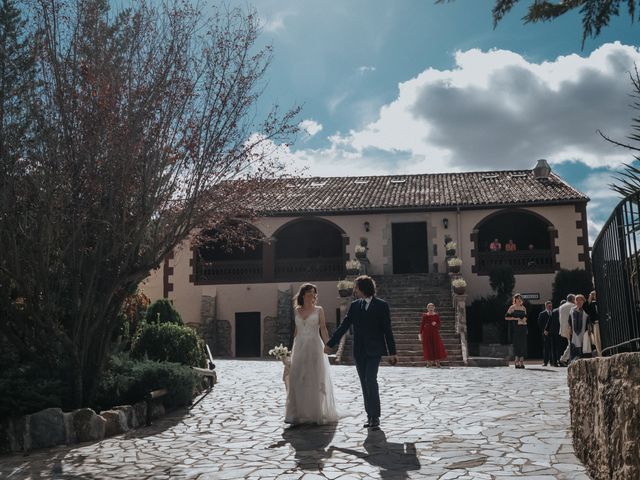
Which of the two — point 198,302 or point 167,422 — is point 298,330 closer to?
point 167,422

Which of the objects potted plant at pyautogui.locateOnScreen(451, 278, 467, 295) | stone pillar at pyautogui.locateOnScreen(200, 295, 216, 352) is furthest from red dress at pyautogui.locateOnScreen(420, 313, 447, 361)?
stone pillar at pyautogui.locateOnScreen(200, 295, 216, 352)

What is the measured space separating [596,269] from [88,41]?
23.1ft

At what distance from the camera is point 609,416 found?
457cm

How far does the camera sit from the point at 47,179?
27.7 ft

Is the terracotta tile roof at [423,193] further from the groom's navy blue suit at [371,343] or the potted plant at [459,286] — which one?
the groom's navy blue suit at [371,343]

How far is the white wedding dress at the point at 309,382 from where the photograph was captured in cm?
805

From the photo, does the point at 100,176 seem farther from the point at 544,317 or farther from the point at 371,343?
the point at 544,317

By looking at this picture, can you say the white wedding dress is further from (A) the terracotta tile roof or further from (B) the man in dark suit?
(A) the terracotta tile roof

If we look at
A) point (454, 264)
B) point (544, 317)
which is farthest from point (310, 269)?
point (544, 317)

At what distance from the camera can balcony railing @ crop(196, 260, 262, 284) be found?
2703 centimetres

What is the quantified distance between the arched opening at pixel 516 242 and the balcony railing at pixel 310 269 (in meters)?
5.50

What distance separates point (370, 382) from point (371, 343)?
17.4 inches

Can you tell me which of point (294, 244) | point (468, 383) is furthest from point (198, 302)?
point (468, 383)

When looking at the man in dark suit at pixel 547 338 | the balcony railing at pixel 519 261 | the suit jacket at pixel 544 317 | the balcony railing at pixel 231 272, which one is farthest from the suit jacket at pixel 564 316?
the balcony railing at pixel 231 272
